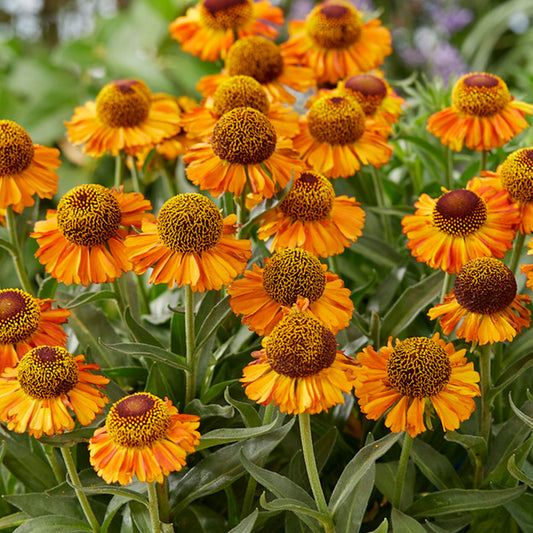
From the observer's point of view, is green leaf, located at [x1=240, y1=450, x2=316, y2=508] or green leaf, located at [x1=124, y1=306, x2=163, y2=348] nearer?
green leaf, located at [x1=240, y1=450, x2=316, y2=508]

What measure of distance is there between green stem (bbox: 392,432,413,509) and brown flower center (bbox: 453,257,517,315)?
0.52 feet

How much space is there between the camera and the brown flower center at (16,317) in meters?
0.84

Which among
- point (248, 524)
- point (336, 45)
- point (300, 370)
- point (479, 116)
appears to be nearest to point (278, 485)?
point (248, 524)

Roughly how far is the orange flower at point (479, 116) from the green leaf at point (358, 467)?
461 mm

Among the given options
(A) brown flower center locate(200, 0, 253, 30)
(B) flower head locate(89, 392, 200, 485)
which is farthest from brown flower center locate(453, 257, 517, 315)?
(A) brown flower center locate(200, 0, 253, 30)

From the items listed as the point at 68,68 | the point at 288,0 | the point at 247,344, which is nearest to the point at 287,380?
the point at 247,344

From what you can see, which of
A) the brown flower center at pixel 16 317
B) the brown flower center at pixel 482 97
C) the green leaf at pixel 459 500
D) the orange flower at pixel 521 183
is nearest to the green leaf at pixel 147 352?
the brown flower center at pixel 16 317

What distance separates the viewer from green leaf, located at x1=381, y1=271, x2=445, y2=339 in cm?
101

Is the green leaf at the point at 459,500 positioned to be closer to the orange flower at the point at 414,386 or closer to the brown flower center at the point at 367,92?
the orange flower at the point at 414,386

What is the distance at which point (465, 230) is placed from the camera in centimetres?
91

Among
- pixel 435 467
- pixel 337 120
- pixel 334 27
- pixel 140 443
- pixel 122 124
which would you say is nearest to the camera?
pixel 140 443

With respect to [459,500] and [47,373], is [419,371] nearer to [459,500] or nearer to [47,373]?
[459,500]

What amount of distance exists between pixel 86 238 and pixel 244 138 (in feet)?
0.70

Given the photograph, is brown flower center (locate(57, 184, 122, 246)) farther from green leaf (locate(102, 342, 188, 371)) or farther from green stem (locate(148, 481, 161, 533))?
green stem (locate(148, 481, 161, 533))
